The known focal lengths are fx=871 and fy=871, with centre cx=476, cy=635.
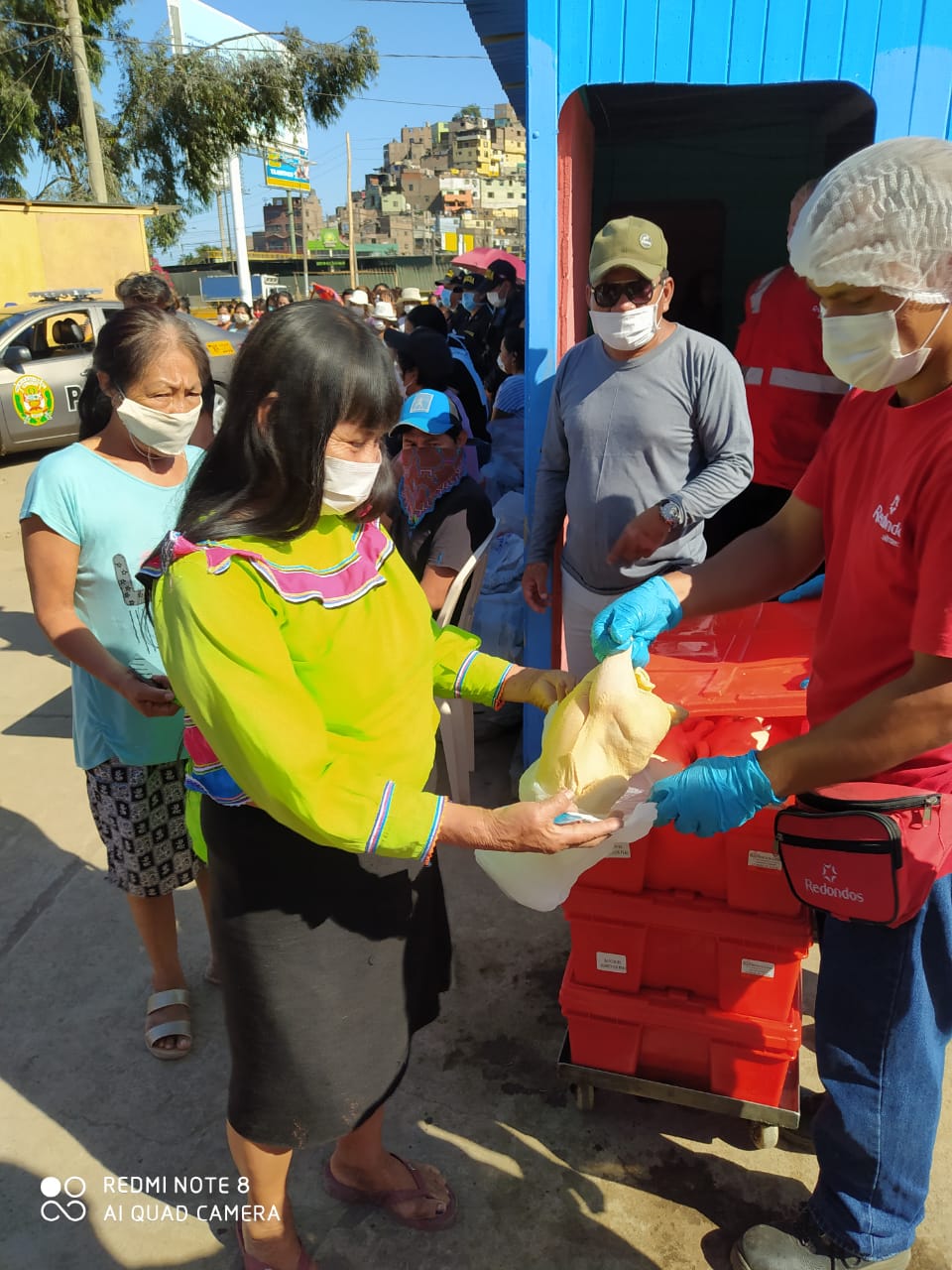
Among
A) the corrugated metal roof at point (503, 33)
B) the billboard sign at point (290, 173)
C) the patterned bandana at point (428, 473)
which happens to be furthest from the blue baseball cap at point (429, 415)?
the billboard sign at point (290, 173)

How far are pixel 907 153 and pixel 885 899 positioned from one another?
1.21 metres

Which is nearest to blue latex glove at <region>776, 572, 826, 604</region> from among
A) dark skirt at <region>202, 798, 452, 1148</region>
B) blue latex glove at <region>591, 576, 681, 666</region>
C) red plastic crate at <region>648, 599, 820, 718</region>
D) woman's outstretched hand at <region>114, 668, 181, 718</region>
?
red plastic crate at <region>648, 599, 820, 718</region>

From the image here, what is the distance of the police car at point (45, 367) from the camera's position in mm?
9477

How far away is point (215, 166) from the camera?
23781mm

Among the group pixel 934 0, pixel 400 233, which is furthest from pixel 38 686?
pixel 400 233

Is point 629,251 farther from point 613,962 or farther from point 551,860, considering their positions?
point 613,962

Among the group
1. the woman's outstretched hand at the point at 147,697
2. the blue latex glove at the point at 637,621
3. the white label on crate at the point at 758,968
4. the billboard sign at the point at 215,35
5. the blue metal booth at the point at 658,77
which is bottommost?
the white label on crate at the point at 758,968

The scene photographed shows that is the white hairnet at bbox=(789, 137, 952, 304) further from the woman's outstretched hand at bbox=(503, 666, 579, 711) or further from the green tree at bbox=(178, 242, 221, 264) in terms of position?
the green tree at bbox=(178, 242, 221, 264)

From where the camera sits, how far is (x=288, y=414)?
Answer: 139cm

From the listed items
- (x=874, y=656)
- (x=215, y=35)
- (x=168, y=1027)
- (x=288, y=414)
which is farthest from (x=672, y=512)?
(x=215, y=35)

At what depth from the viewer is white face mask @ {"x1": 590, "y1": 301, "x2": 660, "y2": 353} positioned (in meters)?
2.81

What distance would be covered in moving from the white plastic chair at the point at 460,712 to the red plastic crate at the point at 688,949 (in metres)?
1.37

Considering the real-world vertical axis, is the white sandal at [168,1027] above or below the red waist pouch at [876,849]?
below

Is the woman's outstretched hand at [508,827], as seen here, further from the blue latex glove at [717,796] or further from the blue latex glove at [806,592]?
the blue latex glove at [806,592]
